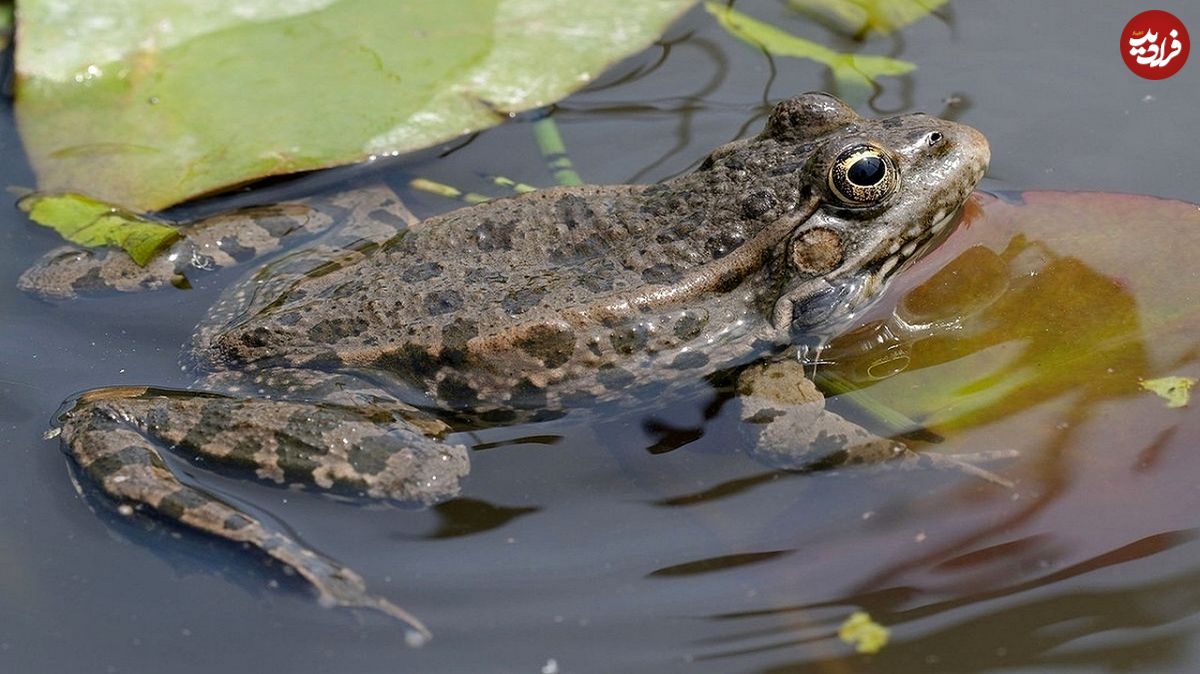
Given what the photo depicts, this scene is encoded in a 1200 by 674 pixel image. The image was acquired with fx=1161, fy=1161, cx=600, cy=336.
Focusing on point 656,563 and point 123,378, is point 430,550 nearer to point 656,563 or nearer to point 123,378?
point 656,563

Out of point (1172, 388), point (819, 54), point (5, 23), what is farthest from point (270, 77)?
point (1172, 388)

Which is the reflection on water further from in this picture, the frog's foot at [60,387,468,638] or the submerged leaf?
the frog's foot at [60,387,468,638]

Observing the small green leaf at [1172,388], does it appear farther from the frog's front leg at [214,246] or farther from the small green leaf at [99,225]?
the small green leaf at [99,225]

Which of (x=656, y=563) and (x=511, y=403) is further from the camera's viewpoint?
(x=511, y=403)

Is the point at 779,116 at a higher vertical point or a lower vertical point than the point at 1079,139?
lower

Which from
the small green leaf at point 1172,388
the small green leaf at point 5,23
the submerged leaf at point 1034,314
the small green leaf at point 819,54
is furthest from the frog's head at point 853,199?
the small green leaf at point 5,23

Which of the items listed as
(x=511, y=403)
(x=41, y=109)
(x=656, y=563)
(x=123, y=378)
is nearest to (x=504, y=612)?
(x=656, y=563)

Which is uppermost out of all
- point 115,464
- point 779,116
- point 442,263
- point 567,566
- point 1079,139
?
point 1079,139

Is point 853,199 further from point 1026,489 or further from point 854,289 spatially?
point 1026,489
